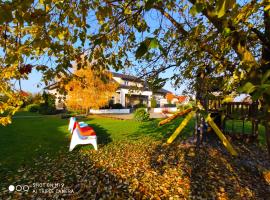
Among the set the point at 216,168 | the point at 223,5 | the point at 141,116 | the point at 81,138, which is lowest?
the point at 216,168

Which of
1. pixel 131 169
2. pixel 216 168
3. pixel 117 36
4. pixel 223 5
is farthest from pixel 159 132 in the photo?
pixel 223 5

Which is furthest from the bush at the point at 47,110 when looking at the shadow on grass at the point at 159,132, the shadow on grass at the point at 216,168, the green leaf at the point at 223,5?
the green leaf at the point at 223,5

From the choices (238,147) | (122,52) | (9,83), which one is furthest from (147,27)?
(238,147)

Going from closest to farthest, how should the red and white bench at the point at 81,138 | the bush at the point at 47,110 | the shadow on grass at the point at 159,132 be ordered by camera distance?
1. the red and white bench at the point at 81,138
2. the shadow on grass at the point at 159,132
3. the bush at the point at 47,110

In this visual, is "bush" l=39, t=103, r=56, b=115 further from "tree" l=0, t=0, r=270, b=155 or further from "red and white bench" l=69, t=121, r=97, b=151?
"tree" l=0, t=0, r=270, b=155

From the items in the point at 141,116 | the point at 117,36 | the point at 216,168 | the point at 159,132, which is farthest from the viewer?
the point at 141,116

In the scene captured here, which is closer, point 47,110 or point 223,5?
point 223,5

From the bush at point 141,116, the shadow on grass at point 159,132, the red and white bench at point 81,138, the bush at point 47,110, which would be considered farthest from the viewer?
the bush at point 47,110

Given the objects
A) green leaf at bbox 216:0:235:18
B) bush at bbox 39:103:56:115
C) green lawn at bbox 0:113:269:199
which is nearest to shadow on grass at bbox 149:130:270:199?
green lawn at bbox 0:113:269:199

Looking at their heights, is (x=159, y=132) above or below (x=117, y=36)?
below

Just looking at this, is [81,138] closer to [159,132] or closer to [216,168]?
[216,168]

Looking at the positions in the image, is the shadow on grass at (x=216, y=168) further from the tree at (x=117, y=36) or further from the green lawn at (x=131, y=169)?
the tree at (x=117, y=36)

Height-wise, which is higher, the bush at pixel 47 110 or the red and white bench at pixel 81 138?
the bush at pixel 47 110

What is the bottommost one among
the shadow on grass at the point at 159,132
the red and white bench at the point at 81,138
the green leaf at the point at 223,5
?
the shadow on grass at the point at 159,132
